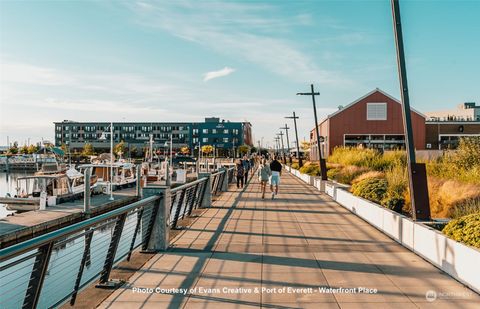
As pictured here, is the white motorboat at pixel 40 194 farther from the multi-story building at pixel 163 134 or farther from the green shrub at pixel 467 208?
the multi-story building at pixel 163 134

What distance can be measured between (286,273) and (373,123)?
54.6 m

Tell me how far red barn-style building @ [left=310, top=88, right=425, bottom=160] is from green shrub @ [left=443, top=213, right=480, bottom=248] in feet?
172

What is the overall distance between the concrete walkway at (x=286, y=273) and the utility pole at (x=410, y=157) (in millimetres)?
900

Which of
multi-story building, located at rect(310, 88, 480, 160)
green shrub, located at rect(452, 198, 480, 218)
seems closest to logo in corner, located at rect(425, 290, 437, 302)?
green shrub, located at rect(452, 198, 480, 218)

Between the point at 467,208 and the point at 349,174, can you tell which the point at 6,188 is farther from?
the point at 467,208

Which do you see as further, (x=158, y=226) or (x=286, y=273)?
(x=158, y=226)

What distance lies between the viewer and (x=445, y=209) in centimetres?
1095

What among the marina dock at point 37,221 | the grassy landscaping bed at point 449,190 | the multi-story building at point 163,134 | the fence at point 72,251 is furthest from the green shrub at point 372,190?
the multi-story building at point 163,134

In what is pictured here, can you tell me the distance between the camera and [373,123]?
193 ft

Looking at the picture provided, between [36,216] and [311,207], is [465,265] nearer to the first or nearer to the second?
[311,207]

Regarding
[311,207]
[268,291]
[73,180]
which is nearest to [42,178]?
[73,180]

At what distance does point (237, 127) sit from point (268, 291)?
128709mm

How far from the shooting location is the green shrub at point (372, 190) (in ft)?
45.0

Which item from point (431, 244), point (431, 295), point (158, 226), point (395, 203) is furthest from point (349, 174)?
point (431, 295)
